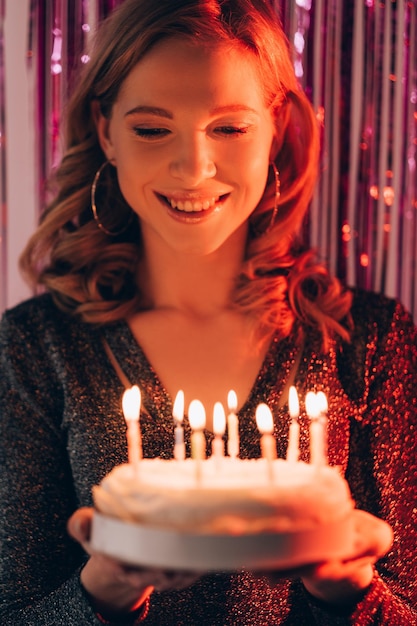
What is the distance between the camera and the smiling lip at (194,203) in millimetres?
1813

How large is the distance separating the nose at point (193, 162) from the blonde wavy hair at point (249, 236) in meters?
0.22

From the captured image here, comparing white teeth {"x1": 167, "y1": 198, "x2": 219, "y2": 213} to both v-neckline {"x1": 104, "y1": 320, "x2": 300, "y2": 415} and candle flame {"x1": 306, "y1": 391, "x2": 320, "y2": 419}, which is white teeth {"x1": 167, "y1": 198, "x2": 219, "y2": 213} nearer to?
v-neckline {"x1": 104, "y1": 320, "x2": 300, "y2": 415}

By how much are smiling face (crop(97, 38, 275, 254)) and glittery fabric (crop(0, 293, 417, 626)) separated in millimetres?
323

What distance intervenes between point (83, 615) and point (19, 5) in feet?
5.44

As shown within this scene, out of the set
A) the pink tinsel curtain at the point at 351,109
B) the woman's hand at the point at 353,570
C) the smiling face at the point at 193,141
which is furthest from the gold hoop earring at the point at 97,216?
the woman's hand at the point at 353,570

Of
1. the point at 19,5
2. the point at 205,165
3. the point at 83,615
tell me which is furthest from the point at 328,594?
the point at 19,5

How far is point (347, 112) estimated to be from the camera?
99.0 inches

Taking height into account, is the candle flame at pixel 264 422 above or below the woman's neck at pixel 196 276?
below

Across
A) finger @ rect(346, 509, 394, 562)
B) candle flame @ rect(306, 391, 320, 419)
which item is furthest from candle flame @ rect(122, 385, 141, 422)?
finger @ rect(346, 509, 394, 562)

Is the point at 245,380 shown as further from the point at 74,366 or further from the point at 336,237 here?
the point at 336,237

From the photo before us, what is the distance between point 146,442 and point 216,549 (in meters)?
0.72

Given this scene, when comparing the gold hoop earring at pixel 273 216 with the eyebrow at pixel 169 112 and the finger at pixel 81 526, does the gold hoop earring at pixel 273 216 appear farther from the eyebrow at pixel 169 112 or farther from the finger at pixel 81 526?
the finger at pixel 81 526

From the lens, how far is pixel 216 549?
1.19m

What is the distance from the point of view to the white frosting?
1219 mm
